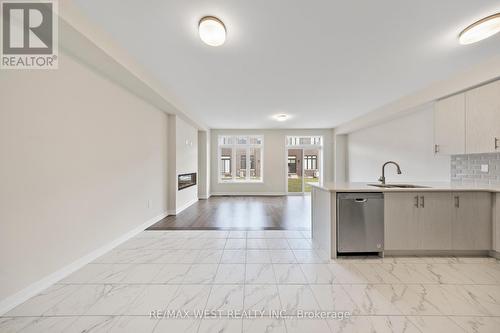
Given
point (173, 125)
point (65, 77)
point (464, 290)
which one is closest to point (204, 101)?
point (173, 125)

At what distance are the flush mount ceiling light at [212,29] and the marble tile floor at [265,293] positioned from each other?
99.3 inches

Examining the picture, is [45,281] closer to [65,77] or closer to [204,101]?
[65,77]

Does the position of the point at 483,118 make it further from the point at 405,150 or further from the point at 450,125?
the point at 405,150

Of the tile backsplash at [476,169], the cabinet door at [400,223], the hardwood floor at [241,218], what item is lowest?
the hardwood floor at [241,218]

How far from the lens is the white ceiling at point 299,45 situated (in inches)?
72.7

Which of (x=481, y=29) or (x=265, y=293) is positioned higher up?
(x=481, y=29)

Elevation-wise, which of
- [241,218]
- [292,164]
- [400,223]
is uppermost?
[292,164]

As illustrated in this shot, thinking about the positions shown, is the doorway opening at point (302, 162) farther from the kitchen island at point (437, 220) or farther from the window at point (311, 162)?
the kitchen island at point (437, 220)

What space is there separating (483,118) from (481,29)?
1299 mm

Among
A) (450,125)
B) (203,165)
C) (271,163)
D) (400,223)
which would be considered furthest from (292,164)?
(400,223)

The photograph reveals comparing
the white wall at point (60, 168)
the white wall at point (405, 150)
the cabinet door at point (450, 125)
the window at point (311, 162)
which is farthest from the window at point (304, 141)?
the white wall at point (60, 168)

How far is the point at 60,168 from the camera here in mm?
2133

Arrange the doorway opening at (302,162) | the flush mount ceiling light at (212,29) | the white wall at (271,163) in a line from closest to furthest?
the flush mount ceiling light at (212,29), the white wall at (271,163), the doorway opening at (302,162)

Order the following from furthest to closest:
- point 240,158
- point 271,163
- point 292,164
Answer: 1. point 292,164
2. point 240,158
3. point 271,163
